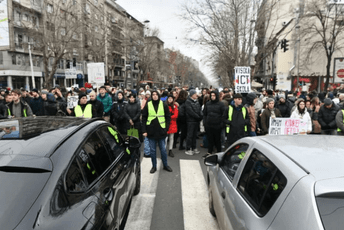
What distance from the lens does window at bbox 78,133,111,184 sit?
7.67 feet

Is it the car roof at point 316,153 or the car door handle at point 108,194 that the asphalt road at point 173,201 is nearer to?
the car door handle at point 108,194

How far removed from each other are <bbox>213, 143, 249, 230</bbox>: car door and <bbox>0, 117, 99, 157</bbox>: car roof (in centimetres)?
172

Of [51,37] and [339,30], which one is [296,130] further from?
[339,30]

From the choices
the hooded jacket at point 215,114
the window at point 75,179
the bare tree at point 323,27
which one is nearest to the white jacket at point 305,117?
the hooded jacket at point 215,114

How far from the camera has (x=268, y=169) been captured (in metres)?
2.08

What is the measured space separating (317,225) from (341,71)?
1103 inches

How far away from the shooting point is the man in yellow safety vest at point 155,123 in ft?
19.5

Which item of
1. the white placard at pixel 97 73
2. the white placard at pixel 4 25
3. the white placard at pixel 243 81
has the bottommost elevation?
the white placard at pixel 243 81

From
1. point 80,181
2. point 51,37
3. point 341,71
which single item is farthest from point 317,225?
point 341,71

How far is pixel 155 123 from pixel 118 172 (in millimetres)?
3010

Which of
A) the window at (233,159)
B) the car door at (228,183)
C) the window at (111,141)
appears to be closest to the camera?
the car door at (228,183)

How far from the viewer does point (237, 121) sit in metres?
Answer: 6.35

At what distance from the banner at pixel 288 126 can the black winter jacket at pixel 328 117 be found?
3.15ft

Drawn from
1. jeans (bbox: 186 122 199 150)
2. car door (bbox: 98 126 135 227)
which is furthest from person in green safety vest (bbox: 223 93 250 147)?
car door (bbox: 98 126 135 227)
